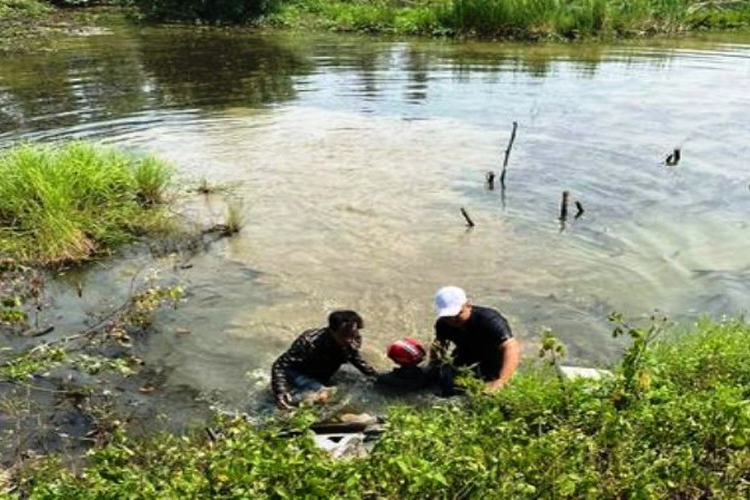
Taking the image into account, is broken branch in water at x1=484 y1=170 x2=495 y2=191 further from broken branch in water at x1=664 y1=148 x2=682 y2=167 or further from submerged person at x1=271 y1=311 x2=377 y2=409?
submerged person at x1=271 y1=311 x2=377 y2=409

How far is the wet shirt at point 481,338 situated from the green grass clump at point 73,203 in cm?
511

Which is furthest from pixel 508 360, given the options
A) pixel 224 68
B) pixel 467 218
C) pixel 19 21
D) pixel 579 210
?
pixel 19 21

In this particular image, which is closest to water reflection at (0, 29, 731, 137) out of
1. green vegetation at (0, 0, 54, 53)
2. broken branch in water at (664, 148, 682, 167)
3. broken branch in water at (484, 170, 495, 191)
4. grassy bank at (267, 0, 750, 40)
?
grassy bank at (267, 0, 750, 40)

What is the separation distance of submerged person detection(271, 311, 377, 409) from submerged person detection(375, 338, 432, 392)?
0.20m

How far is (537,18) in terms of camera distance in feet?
86.2

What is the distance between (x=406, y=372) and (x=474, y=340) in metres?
0.85

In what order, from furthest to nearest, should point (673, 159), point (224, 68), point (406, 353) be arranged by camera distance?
1. point (224, 68)
2. point (673, 159)
3. point (406, 353)

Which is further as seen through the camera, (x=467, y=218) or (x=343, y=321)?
(x=467, y=218)

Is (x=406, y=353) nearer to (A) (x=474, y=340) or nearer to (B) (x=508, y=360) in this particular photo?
(A) (x=474, y=340)

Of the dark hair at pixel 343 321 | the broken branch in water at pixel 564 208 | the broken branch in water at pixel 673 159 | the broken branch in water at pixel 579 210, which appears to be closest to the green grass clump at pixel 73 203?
the dark hair at pixel 343 321

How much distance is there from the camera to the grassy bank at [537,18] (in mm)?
26375

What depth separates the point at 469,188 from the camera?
42.1 ft

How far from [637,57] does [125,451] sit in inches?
895

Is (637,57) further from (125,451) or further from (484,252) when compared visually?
(125,451)
